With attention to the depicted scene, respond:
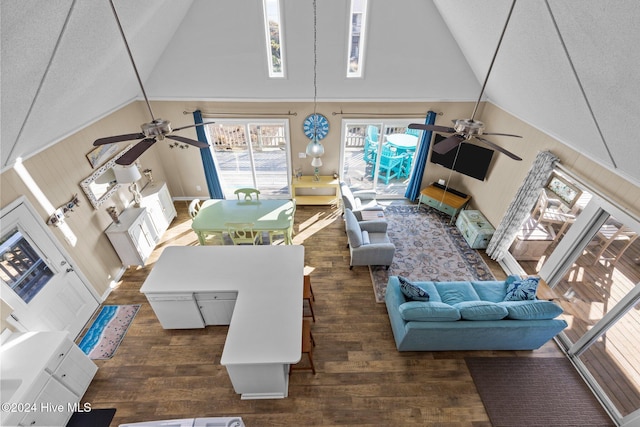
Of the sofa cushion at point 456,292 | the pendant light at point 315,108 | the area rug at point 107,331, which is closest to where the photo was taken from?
the area rug at point 107,331

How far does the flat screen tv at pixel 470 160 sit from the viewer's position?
584 cm

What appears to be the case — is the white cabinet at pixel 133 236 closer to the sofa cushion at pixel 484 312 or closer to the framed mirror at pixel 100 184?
the framed mirror at pixel 100 184

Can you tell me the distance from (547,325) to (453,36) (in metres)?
4.85

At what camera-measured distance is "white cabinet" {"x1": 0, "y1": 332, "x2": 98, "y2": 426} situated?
2758 millimetres

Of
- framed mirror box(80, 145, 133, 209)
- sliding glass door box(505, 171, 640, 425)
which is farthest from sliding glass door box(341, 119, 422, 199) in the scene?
framed mirror box(80, 145, 133, 209)

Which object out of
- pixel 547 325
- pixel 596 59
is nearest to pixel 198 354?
pixel 547 325

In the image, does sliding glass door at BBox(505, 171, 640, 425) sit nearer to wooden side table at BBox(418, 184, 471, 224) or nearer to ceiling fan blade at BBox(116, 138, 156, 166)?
wooden side table at BBox(418, 184, 471, 224)

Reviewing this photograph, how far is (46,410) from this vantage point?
9.71ft

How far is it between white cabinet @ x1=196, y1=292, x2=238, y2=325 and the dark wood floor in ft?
0.71

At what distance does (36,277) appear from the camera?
370 centimetres

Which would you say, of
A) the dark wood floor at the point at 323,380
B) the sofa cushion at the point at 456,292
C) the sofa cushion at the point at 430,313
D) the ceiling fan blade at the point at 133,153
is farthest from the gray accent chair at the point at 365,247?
the ceiling fan blade at the point at 133,153

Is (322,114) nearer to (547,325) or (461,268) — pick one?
(461,268)

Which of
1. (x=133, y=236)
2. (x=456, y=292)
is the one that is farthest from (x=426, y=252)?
(x=133, y=236)

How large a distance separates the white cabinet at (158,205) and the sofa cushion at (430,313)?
16.3ft
